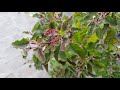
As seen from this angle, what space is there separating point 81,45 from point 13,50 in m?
2.51

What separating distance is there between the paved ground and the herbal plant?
5.63 feet

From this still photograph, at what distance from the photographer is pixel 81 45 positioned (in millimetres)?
1318

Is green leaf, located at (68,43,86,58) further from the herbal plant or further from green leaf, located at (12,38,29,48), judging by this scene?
green leaf, located at (12,38,29,48)

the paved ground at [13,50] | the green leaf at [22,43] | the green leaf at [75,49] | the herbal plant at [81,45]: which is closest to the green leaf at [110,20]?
the herbal plant at [81,45]

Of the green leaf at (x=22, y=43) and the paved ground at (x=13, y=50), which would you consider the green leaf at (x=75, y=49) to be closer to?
the green leaf at (x=22, y=43)

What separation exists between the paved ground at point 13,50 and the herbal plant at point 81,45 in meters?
1.72

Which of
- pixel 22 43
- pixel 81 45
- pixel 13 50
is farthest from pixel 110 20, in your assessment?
pixel 13 50

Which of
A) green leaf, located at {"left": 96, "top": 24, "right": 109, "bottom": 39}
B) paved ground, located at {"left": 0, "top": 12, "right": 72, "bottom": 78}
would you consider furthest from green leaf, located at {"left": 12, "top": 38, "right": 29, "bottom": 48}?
paved ground, located at {"left": 0, "top": 12, "right": 72, "bottom": 78}

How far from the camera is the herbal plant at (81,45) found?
47.7 inches

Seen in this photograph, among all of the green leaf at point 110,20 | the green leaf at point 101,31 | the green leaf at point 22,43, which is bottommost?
the green leaf at point 22,43

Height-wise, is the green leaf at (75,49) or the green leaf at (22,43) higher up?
the green leaf at (22,43)

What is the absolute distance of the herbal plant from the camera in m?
1.21
